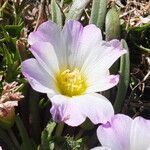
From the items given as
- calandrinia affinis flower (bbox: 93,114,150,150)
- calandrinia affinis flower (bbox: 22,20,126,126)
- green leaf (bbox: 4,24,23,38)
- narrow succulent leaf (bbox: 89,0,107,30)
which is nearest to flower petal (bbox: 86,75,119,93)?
calandrinia affinis flower (bbox: 22,20,126,126)

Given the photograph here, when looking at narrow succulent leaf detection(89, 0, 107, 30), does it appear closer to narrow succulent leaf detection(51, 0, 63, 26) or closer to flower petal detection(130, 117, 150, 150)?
narrow succulent leaf detection(51, 0, 63, 26)

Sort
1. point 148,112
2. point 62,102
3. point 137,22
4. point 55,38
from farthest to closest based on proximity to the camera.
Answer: point 137,22 → point 148,112 → point 55,38 → point 62,102

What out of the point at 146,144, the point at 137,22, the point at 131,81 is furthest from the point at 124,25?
the point at 146,144

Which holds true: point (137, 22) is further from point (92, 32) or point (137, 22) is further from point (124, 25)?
point (92, 32)

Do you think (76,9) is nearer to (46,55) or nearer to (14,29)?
(14,29)

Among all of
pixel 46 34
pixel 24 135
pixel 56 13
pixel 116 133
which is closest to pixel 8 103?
pixel 24 135

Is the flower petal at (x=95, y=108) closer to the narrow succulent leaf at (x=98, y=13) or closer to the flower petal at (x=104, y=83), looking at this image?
the flower petal at (x=104, y=83)

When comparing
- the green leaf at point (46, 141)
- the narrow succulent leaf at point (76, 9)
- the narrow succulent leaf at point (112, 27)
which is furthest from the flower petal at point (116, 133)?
the narrow succulent leaf at point (76, 9)
